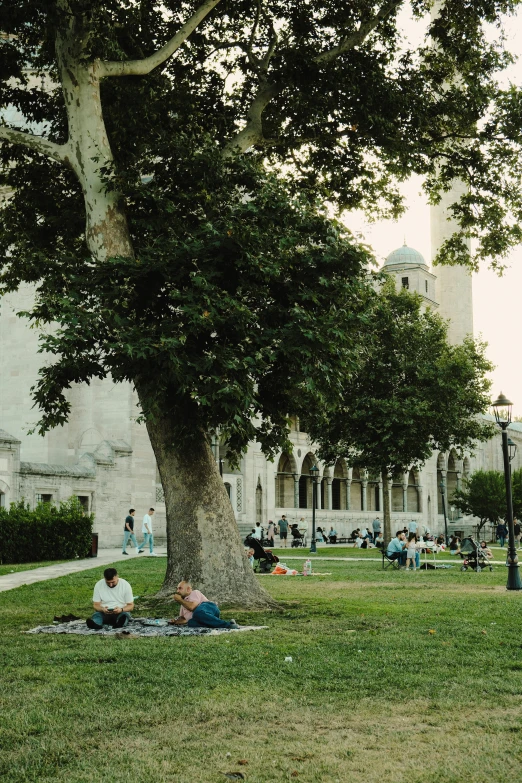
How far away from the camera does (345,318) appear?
43.3 feet

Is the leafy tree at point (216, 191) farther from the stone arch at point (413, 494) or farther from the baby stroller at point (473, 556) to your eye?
the stone arch at point (413, 494)

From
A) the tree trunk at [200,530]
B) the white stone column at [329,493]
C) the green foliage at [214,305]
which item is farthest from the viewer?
the white stone column at [329,493]

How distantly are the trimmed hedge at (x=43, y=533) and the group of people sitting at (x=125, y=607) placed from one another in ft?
53.8

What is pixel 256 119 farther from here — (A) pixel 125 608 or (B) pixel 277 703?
(B) pixel 277 703

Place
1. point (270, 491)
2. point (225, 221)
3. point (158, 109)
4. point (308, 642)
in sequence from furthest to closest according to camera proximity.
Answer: point (270, 491)
point (158, 109)
point (225, 221)
point (308, 642)

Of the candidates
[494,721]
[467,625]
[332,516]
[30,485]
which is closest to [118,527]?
[30,485]

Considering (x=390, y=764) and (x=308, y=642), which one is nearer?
(x=390, y=764)

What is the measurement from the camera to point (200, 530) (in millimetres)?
13648

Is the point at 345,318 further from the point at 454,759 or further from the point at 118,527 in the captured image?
the point at 118,527

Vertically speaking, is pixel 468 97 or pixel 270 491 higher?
pixel 468 97

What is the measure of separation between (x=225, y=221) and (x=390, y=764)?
8.81 metres

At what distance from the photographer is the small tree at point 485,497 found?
2473 inches

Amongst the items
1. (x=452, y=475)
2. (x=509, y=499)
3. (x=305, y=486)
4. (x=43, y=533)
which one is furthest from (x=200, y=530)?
(x=452, y=475)

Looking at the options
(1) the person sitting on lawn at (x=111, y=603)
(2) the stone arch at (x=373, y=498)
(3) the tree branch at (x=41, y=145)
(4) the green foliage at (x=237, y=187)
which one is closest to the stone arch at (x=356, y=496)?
(2) the stone arch at (x=373, y=498)
